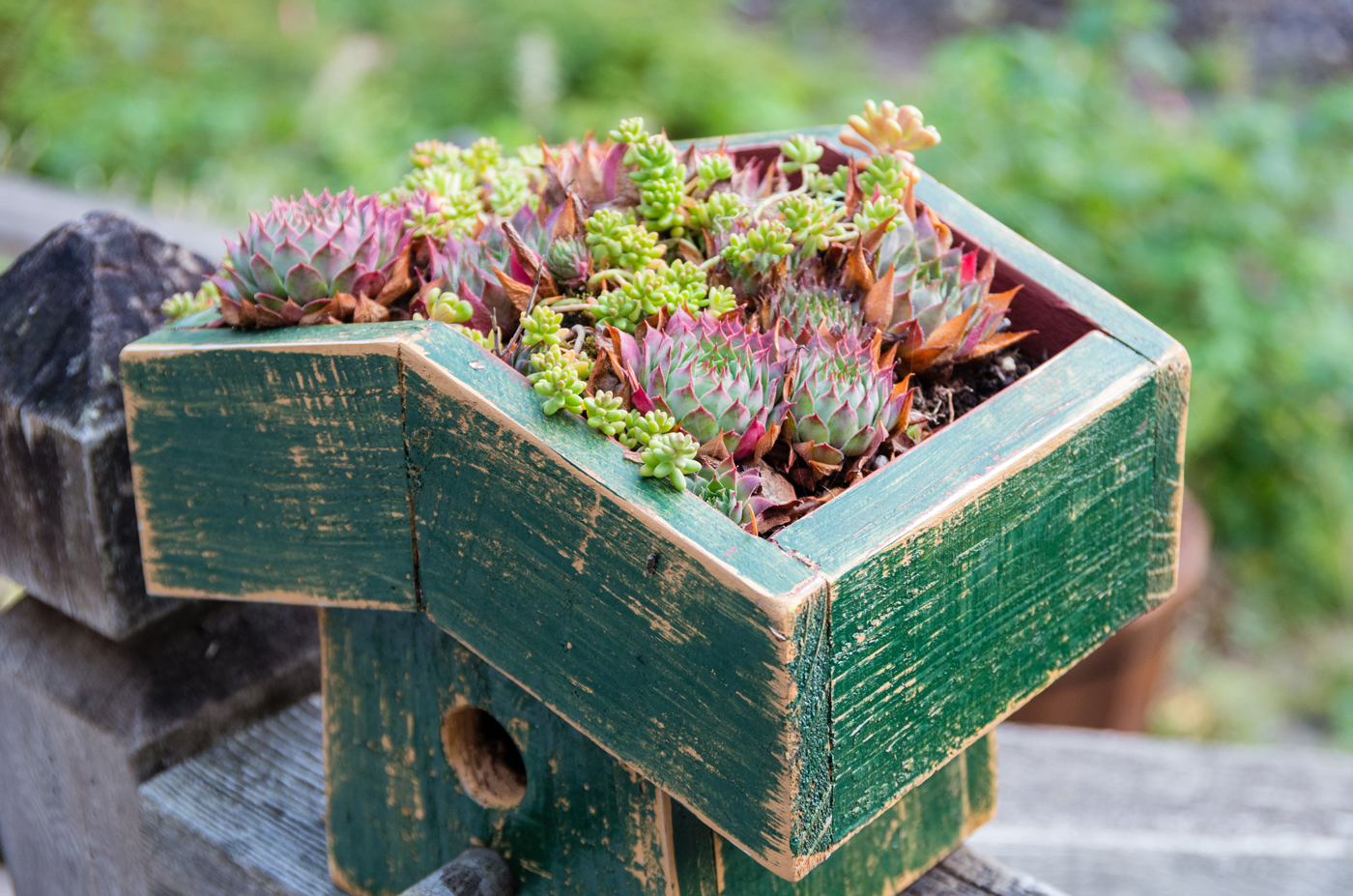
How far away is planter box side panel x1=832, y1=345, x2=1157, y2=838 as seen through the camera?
83 centimetres

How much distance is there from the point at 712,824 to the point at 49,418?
0.79 meters

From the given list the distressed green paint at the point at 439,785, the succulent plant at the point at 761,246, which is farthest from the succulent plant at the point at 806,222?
the distressed green paint at the point at 439,785

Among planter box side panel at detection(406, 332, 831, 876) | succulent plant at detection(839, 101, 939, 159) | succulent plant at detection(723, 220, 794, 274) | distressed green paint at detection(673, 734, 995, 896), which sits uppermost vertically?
succulent plant at detection(839, 101, 939, 159)

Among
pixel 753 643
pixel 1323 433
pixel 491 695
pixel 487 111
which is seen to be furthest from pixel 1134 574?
pixel 487 111

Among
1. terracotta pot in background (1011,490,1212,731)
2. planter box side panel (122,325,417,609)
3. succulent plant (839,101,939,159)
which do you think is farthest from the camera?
terracotta pot in background (1011,490,1212,731)

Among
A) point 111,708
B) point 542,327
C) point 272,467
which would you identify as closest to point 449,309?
point 542,327

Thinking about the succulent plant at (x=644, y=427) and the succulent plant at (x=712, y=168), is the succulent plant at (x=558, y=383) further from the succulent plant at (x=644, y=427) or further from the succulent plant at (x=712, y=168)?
the succulent plant at (x=712, y=168)

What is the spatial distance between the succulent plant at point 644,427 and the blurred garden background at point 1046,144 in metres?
2.45

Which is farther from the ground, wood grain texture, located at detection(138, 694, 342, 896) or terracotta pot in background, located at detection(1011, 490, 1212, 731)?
wood grain texture, located at detection(138, 694, 342, 896)

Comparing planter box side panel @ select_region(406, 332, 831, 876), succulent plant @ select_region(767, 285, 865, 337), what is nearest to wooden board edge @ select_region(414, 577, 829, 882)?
planter box side panel @ select_region(406, 332, 831, 876)

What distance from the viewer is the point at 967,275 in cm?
112

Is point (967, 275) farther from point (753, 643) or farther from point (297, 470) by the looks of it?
point (297, 470)

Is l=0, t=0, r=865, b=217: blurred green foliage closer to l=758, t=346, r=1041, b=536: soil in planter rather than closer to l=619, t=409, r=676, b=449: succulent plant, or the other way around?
l=758, t=346, r=1041, b=536: soil in planter

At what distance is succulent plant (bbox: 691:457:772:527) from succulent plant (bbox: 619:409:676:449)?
1.9 inches
